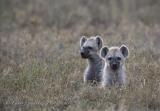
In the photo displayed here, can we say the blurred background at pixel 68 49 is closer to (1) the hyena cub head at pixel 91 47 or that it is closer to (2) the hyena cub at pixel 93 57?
(2) the hyena cub at pixel 93 57

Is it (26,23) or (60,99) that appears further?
(26,23)

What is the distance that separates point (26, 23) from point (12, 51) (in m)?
4.19

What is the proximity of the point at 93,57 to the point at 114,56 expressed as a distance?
1.03 meters

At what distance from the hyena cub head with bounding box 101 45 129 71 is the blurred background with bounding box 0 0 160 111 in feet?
1.16

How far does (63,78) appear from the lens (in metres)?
10.0

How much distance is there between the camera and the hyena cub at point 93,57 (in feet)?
34.8

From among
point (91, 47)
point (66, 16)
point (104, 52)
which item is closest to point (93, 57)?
point (91, 47)

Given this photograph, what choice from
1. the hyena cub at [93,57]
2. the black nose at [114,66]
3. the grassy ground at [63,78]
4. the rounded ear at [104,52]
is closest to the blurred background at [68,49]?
the grassy ground at [63,78]

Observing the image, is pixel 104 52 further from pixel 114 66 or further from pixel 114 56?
pixel 114 66

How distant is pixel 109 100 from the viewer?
8703mm

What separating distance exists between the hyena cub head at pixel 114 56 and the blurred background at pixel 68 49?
0.35 m

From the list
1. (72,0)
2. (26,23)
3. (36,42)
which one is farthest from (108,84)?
(72,0)

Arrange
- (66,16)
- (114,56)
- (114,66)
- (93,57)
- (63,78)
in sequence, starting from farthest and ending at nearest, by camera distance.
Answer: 1. (66,16)
2. (93,57)
3. (63,78)
4. (114,56)
5. (114,66)

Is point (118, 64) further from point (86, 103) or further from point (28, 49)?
point (28, 49)
